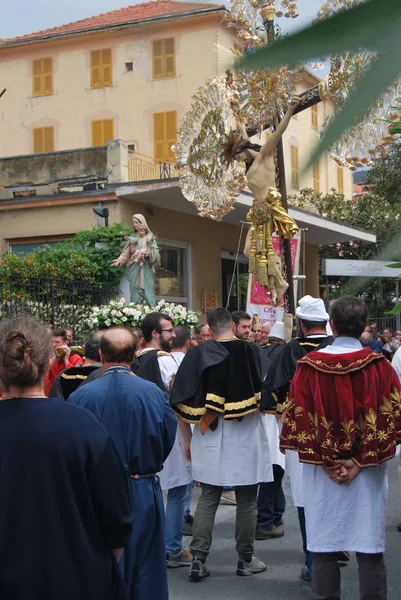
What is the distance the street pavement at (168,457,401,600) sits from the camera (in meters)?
5.79

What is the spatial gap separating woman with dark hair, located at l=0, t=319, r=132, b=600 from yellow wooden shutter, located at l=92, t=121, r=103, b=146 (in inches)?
911

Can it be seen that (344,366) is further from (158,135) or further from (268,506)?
(158,135)

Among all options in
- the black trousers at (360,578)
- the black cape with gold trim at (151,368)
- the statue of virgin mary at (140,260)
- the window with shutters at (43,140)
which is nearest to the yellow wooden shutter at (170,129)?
the window with shutters at (43,140)

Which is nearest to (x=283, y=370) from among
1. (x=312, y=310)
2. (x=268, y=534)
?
(x=312, y=310)

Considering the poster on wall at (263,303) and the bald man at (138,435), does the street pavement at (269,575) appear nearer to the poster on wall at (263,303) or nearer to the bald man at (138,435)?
the bald man at (138,435)

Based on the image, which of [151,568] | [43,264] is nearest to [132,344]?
[151,568]

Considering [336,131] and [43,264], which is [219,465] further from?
[43,264]

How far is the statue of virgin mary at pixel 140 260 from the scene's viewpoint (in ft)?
54.2

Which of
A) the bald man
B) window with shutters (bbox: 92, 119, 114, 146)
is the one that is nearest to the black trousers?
the bald man

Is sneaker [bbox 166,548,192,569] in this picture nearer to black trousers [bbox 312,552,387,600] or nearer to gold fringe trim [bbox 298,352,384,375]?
black trousers [bbox 312,552,387,600]

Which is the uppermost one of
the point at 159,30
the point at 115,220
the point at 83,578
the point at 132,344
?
the point at 115,220

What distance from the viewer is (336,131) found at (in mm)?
526

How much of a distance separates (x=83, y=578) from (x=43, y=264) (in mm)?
14755

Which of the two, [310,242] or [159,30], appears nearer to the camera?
[159,30]
